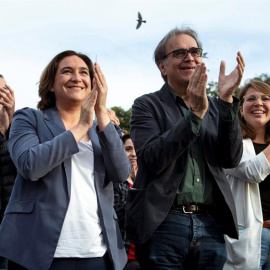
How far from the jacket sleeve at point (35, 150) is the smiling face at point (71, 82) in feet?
1.16

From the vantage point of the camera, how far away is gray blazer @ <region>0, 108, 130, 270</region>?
9.58ft

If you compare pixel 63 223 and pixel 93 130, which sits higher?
pixel 93 130

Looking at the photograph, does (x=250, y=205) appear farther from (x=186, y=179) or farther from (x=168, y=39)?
(x=168, y=39)

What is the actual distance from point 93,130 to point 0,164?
1494 mm

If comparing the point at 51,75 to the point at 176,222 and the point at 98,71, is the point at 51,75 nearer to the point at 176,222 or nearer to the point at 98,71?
the point at 98,71

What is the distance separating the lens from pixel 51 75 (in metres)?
3.56

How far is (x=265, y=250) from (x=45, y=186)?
6.72 feet

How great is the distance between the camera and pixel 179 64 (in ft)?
12.0

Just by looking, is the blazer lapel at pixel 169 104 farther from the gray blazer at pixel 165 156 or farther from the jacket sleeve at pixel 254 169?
the jacket sleeve at pixel 254 169

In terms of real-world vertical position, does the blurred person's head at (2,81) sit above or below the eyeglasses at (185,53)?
below

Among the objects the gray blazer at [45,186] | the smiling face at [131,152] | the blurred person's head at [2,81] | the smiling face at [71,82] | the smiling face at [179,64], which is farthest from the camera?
the smiling face at [131,152]

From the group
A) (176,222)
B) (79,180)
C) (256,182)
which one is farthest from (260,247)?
(79,180)

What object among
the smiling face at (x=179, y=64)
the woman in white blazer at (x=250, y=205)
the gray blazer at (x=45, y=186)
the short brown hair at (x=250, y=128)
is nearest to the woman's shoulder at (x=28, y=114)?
the gray blazer at (x=45, y=186)

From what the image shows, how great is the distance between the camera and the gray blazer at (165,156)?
3.17 meters
